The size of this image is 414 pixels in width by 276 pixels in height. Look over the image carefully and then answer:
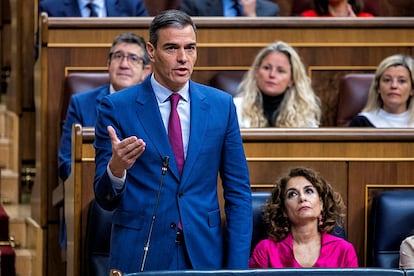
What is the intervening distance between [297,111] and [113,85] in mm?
405

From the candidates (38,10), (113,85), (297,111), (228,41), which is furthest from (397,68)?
(38,10)

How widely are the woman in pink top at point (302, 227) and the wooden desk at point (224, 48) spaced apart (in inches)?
30.0

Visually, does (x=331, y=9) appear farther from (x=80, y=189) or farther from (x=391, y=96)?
(x=80, y=189)

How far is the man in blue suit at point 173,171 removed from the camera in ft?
4.99

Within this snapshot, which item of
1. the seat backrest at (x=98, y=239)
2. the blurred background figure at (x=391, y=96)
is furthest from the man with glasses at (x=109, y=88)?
the blurred background figure at (x=391, y=96)

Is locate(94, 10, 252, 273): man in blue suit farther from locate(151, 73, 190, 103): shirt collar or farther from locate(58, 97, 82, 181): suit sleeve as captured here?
locate(58, 97, 82, 181): suit sleeve

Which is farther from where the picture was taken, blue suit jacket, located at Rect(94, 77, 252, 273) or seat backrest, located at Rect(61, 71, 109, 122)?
seat backrest, located at Rect(61, 71, 109, 122)

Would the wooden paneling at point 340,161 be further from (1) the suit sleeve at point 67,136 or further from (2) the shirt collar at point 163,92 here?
(2) the shirt collar at point 163,92

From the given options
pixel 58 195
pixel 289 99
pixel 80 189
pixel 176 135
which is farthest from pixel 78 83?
pixel 176 135

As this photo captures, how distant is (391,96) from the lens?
2.43 m

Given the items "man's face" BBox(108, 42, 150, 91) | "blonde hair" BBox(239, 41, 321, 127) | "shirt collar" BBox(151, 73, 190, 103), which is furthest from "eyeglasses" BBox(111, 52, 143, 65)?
"shirt collar" BBox(151, 73, 190, 103)

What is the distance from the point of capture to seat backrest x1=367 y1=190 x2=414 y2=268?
190 cm

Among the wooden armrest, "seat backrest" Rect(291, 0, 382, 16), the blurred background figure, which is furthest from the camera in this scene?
"seat backrest" Rect(291, 0, 382, 16)

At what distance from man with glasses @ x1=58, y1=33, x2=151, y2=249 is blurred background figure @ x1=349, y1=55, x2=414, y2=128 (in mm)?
499
